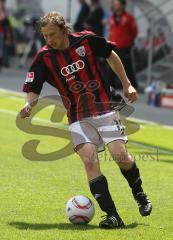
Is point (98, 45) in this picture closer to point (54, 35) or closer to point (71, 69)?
point (71, 69)

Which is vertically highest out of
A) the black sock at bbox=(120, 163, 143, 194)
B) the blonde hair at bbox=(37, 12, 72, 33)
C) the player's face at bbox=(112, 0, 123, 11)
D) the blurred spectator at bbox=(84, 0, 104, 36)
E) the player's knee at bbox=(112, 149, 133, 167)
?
the blonde hair at bbox=(37, 12, 72, 33)

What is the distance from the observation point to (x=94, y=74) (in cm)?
834

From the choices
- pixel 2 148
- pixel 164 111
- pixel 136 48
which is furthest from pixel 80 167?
pixel 136 48

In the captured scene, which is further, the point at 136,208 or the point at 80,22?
the point at 80,22

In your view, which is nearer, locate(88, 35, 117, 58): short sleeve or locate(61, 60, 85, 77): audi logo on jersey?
locate(61, 60, 85, 77): audi logo on jersey

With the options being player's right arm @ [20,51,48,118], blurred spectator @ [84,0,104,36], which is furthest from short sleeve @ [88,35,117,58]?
blurred spectator @ [84,0,104,36]

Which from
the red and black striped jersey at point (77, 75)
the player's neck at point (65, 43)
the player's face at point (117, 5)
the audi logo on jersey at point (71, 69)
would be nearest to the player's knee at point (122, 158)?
the red and black striped jersey at point (77, 75)

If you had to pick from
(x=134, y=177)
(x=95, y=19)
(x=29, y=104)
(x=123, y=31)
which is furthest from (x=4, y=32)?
(x=134, y=177)

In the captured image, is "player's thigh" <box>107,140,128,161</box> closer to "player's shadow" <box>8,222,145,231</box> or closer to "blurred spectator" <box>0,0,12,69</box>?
"player's shadow" <box>8,222,145,231</box>

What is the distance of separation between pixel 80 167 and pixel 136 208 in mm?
2779

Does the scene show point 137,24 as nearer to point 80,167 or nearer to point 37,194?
point 80,167

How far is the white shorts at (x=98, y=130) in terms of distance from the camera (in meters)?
8.24

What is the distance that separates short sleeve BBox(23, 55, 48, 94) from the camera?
834 cm

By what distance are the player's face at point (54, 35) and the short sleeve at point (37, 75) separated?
0.25 m
